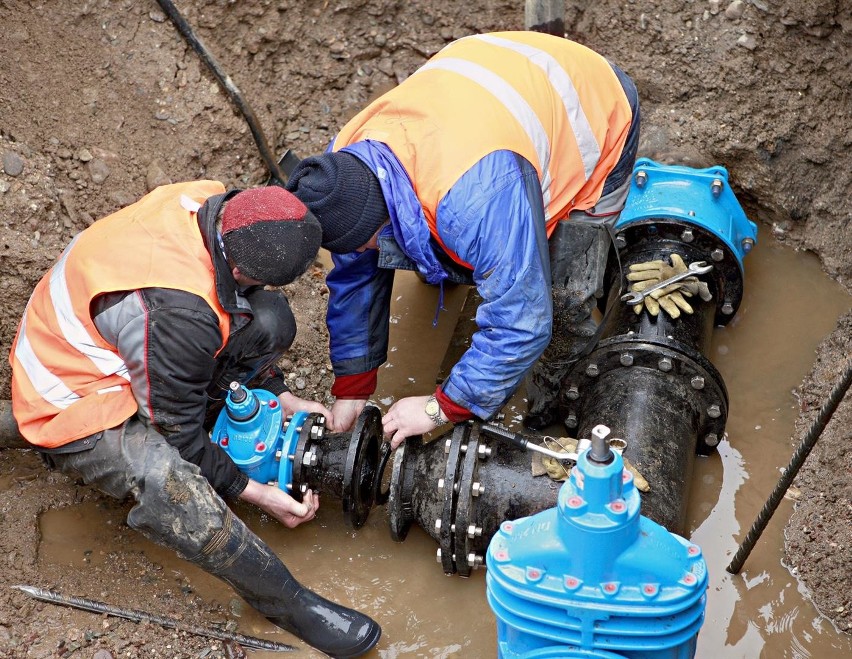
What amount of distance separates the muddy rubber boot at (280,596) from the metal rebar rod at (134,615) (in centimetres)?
11

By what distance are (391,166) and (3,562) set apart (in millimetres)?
1819

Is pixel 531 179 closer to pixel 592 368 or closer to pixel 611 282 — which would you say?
pixel 592 368

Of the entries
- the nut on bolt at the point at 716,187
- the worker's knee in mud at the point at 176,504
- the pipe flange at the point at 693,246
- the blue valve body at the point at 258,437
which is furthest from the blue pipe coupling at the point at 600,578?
the nut on bolt at the point at 716,187

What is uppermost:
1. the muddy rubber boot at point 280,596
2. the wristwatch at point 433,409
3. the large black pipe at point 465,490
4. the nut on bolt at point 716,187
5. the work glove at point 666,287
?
the nut on bolt at point 716,187

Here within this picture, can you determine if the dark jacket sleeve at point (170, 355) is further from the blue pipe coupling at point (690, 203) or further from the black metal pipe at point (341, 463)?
the blue pipe coupling at point (690, 203)

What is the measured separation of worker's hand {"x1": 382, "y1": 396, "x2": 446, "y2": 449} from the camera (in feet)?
9.18

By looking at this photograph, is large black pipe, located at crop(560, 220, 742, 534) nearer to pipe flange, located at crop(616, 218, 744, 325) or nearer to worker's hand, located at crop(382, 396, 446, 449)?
pipe flange, located at crop(616, 218, 744, 325)

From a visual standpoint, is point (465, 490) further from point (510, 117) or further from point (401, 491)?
point (510, 117)

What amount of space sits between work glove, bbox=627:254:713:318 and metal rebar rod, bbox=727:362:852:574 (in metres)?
0.77

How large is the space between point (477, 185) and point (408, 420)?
797 mm

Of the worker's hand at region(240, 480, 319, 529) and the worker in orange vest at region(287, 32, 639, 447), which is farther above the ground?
the worker in orange vest at region(287, 32, 639, 447)

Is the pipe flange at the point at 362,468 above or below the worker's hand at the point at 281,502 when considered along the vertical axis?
above

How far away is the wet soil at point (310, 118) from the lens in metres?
3.10

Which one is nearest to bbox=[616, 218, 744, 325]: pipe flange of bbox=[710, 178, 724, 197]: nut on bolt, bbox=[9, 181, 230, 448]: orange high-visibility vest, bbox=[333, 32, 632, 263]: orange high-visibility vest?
bbox=[710, 178, 724, 197]: nut on bolt
